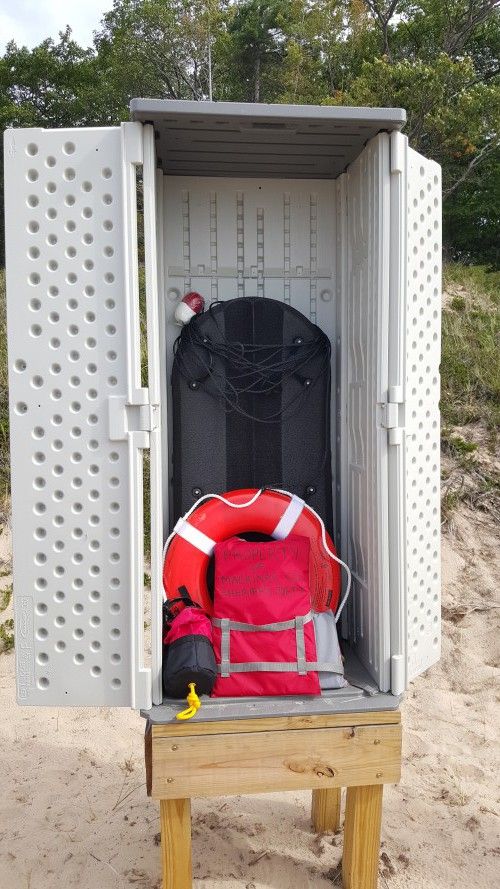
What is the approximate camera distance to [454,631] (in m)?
3.35

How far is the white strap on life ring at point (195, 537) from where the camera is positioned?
202 centimetres

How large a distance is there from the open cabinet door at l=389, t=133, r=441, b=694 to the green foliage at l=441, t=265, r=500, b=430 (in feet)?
8.07

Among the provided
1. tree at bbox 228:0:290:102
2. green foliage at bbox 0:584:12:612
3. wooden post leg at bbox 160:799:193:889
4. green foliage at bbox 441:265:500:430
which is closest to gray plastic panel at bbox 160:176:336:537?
wooden post leg at bbox 160:799:193:889

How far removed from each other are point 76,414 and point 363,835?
125 cm

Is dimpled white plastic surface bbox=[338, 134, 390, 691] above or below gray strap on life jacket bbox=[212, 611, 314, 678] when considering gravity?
above

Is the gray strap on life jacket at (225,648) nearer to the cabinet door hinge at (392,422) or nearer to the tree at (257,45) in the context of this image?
the cabinet door hinge at (392,422)

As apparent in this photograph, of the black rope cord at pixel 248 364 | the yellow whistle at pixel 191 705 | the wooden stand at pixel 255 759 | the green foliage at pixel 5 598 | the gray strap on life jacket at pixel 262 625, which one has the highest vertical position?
the black rope cord at pixel 248 364

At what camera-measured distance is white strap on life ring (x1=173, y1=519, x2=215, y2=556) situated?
2018 mm

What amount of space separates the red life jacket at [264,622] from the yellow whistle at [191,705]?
0.40 ft

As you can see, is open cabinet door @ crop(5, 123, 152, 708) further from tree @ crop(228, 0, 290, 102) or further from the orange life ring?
tree @ crop(228, 0, 290, 102)

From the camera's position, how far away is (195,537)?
203cm

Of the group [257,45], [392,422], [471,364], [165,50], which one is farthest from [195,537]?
[257,45]

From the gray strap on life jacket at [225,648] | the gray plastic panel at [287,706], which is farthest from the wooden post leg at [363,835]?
the gray strap on life jacket at [225,648]

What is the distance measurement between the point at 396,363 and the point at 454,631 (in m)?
2.06
